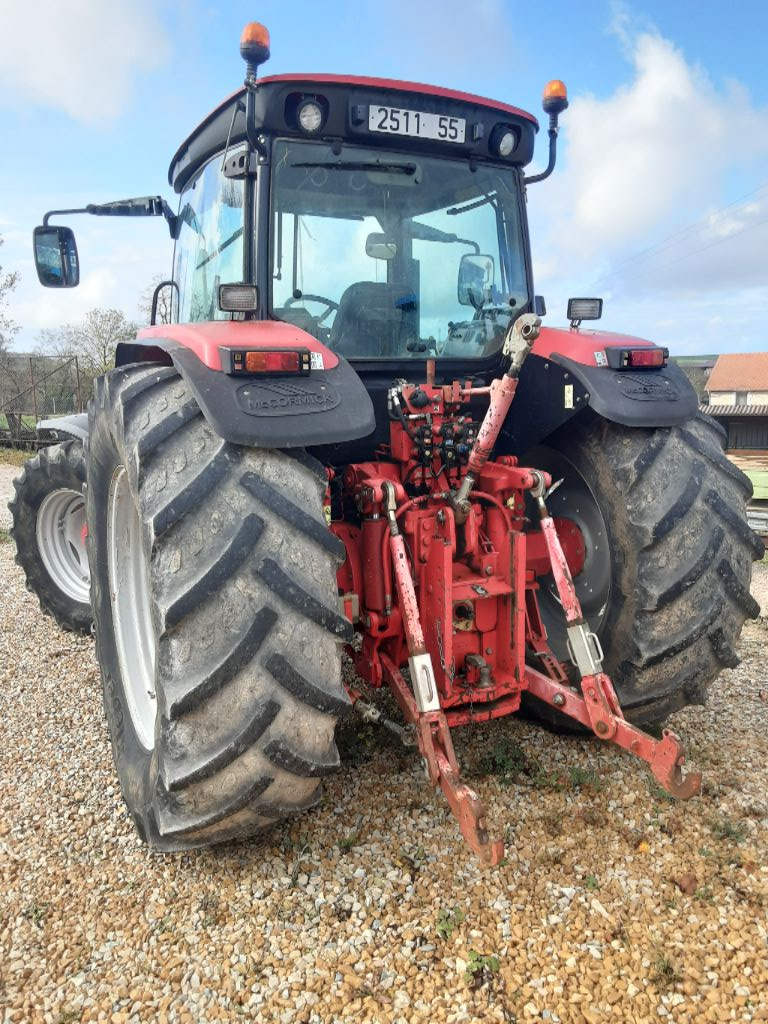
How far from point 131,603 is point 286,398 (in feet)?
4.54

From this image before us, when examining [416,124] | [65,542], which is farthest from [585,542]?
[65,542]

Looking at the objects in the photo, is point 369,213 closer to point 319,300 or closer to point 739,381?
point 319,300

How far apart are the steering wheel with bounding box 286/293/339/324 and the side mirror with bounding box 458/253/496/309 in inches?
23.0

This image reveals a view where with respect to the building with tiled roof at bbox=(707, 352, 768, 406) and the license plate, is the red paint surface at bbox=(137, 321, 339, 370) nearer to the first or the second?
the license plate

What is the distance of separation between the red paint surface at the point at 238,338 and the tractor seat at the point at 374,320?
33 cm

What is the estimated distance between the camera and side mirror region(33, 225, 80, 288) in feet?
12.8

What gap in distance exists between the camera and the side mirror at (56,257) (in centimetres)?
391

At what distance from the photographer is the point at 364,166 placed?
2.95 metres

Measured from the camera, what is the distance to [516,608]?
2.74 meters

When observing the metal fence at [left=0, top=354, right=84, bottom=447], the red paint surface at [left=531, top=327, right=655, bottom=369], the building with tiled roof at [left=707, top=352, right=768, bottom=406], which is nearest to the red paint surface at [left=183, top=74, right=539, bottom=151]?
the red paint surface at [left=531, top=327, right=655, bottom=369]

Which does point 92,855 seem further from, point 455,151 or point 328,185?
point 455,151

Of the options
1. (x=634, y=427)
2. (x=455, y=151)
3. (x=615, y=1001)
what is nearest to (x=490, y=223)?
(x=455, y=151)

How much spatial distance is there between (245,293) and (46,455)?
287cm

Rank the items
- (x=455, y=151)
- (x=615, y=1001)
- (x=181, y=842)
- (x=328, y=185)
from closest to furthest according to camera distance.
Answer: (x=615, y=1001) → (x=181, y=842) → (x=328, y=185) → (x=455, y=151)
